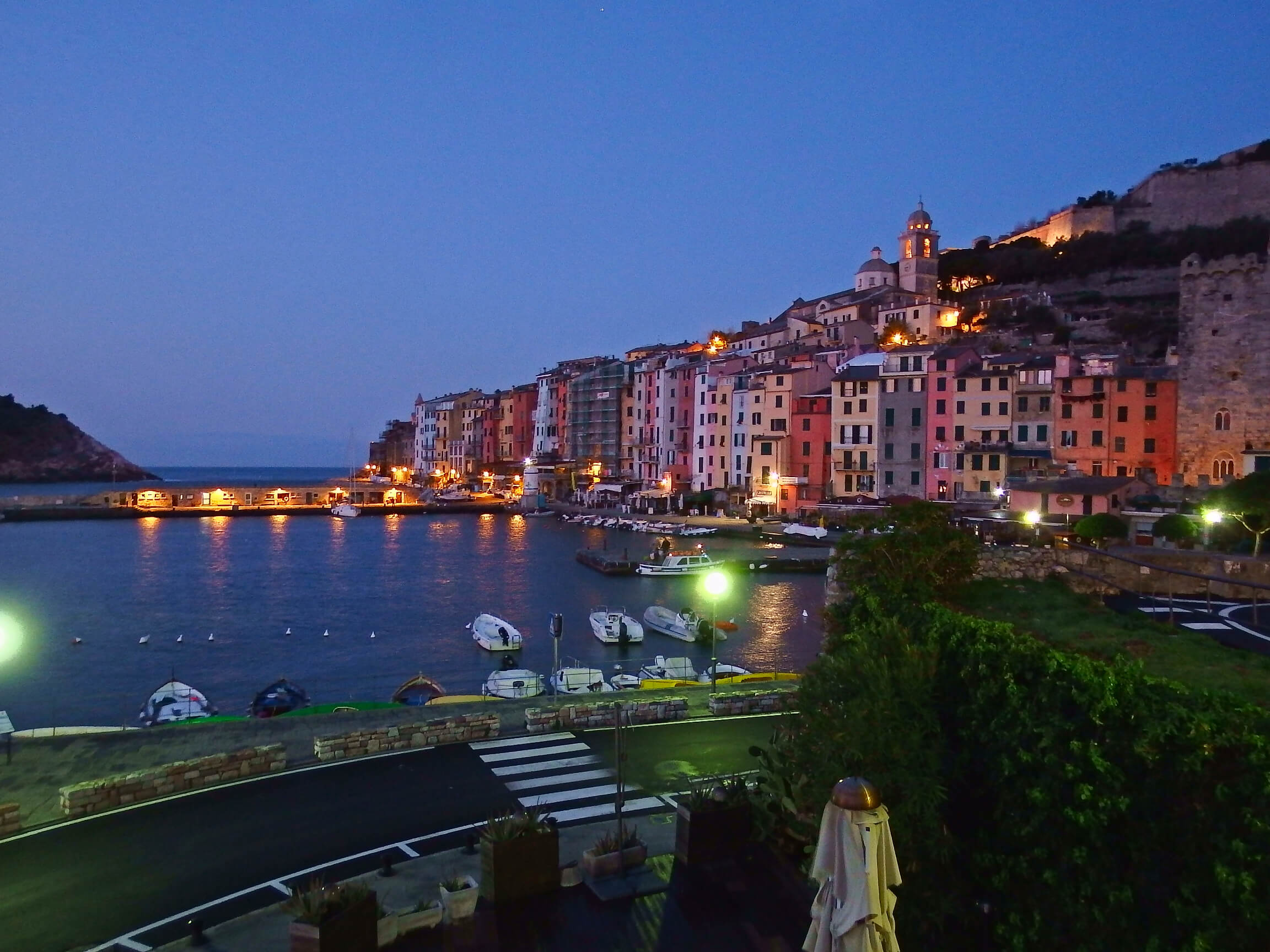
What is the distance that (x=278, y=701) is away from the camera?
22438 millimetres

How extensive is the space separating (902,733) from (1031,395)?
51624 millimetres

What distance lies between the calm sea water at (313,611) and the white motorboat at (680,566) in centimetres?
114

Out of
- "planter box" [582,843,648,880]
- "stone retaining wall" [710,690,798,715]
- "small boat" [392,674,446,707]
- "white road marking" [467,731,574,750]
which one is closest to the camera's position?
"planter box" [582,843,648,880]

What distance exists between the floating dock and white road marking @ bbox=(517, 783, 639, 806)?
37.5m

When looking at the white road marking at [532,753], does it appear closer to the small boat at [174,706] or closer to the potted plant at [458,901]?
the potted plant at [458,901]

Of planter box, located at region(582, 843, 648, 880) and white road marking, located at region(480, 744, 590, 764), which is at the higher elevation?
planter box, located at region(582, 843, 648, 880)

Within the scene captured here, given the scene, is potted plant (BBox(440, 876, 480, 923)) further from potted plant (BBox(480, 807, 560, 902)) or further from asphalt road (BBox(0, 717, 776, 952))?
asphalt road (BBox(0, 717, 776, 952))

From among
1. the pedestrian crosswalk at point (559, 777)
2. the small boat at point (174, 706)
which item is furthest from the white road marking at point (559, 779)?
the small boat at point (174, 706)

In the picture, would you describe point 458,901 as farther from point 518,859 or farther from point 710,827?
point 710,827

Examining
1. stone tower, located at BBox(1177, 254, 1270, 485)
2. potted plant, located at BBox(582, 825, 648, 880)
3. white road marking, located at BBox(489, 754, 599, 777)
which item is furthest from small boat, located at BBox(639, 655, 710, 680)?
stone tower, located at BBox(1177, 254, 1270, 485)

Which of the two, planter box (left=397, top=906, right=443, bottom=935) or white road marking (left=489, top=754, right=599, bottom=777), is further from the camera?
white road marking (left=489, top=754, right=599, bottom=777)

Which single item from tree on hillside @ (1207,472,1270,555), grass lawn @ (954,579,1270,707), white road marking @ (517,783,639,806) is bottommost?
white road marking @ (517,783,639,806)

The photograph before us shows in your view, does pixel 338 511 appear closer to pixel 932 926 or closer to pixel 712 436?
pixel 712 436

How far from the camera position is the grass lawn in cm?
720
